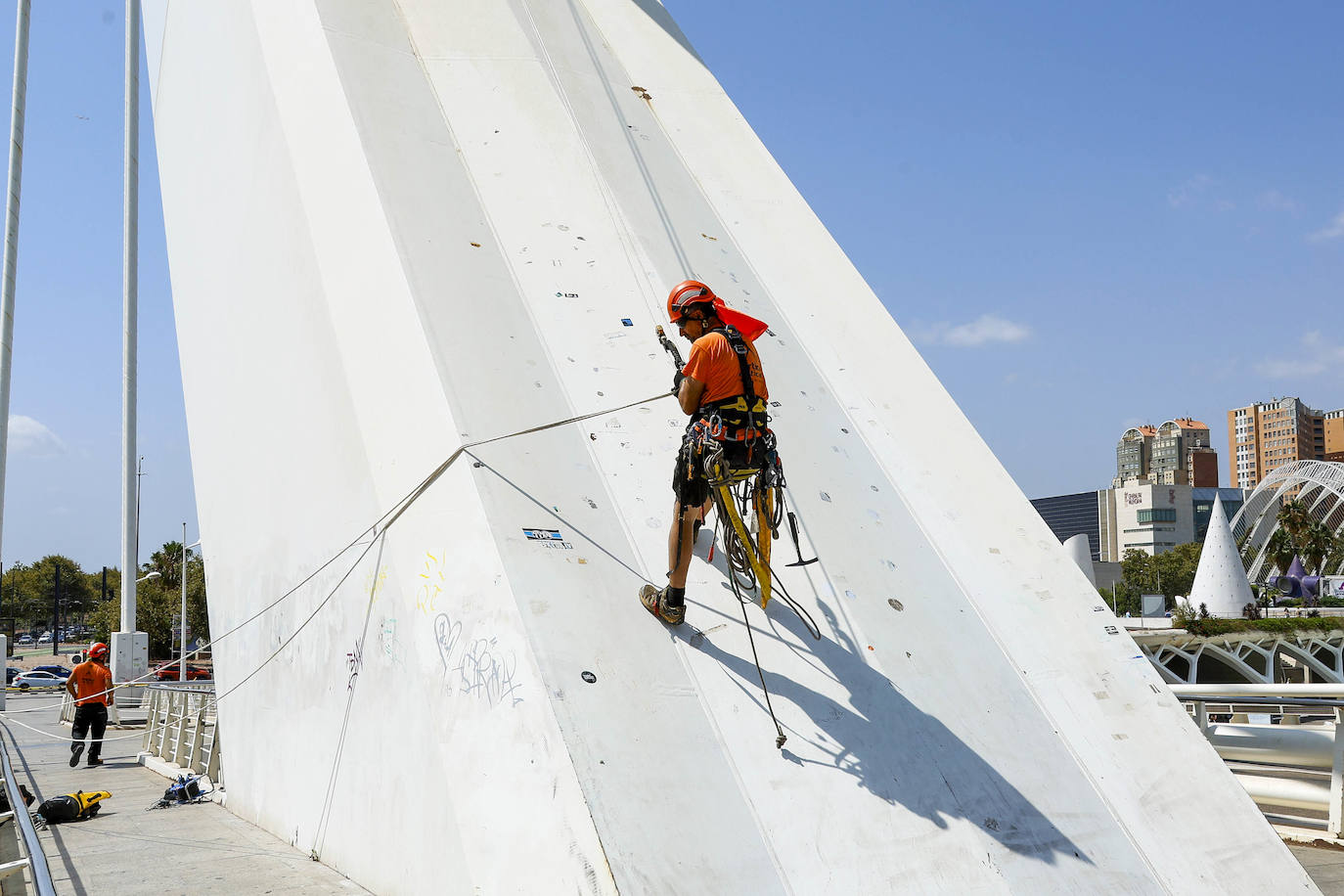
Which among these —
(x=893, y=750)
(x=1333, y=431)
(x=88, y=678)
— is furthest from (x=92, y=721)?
(x=1333, y=431)

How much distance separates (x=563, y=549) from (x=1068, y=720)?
97.8 inches

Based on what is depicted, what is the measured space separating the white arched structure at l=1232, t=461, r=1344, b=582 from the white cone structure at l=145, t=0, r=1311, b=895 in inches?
3440

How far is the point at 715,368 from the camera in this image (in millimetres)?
4273

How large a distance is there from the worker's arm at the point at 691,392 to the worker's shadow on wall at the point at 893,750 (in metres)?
0.99

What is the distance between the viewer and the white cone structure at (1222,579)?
5184 centimetres

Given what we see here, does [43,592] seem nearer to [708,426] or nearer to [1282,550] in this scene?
[708,426]

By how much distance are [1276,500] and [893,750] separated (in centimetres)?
9658

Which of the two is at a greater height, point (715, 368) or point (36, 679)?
point (715, 368)

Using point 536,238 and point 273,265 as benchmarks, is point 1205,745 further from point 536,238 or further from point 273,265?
point 273,265

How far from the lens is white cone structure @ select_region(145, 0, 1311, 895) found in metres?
3.87

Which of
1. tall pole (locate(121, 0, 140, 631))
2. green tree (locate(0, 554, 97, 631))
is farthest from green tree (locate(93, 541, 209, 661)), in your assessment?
tall pole (locate(121, 0, 140, 631))

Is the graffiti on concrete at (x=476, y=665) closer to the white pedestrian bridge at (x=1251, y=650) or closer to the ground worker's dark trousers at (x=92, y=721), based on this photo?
the ground worker's dark trousers at (x=92, y=721)

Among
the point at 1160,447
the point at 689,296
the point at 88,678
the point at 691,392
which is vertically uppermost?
the point at 1160,447

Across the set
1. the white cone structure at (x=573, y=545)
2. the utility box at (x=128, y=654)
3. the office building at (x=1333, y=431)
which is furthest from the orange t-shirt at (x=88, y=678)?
the office building at (x=1333, y=431)
